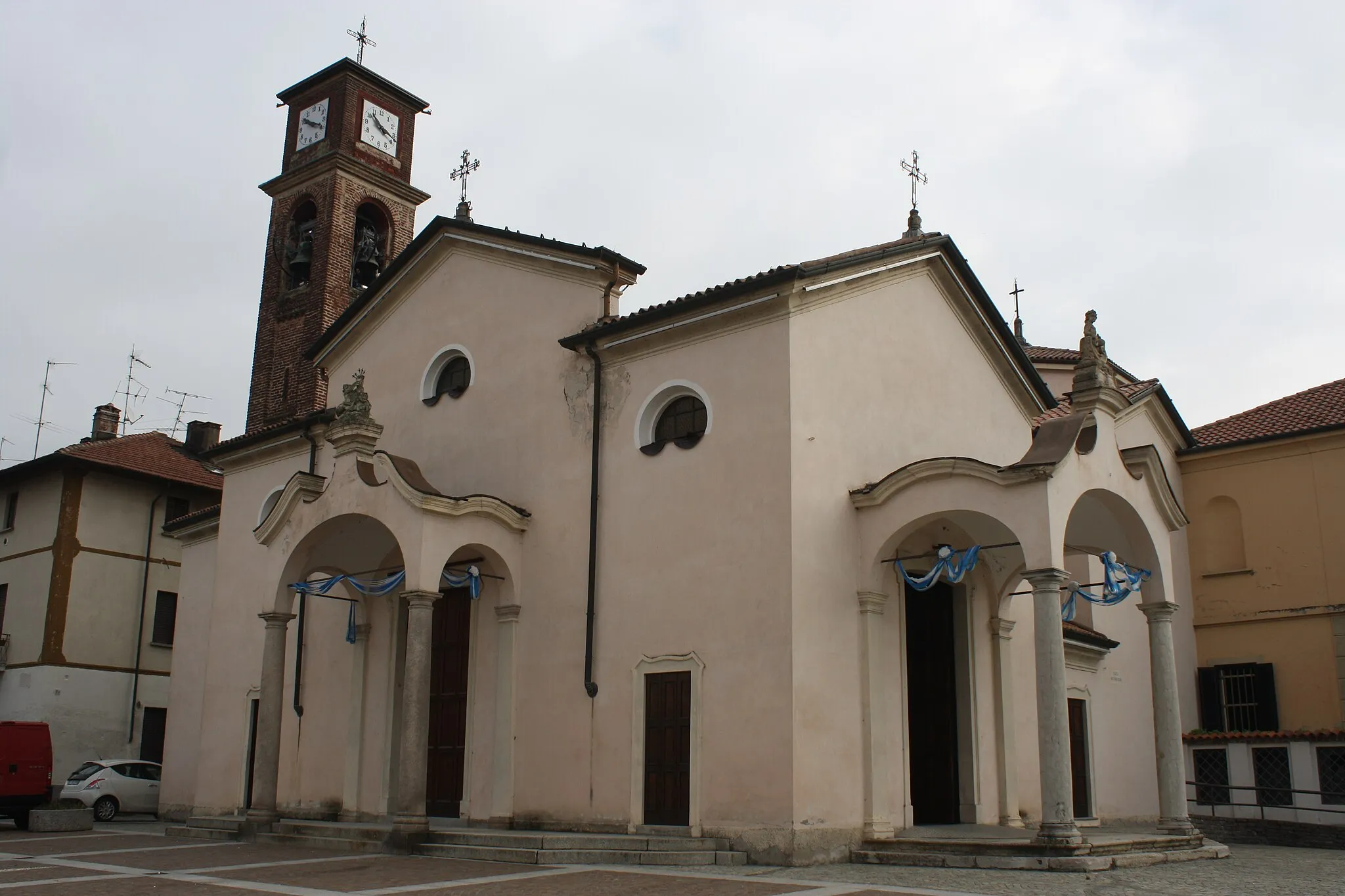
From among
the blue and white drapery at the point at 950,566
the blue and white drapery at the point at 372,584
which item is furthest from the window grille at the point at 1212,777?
the blue and white drapery at the point at 372,584

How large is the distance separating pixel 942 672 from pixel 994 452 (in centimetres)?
347

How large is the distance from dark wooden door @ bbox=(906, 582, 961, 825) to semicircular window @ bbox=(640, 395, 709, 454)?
12.1 feet

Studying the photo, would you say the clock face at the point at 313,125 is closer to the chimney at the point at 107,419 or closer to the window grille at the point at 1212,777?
the chimney at the point at 107,419

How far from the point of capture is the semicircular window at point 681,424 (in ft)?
49.9

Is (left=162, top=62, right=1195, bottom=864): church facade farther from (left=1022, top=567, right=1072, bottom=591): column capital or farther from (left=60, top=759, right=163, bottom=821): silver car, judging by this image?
(left=60, top=759, right=163, bottom=821): silver car

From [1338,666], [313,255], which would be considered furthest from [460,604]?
[1338,666]

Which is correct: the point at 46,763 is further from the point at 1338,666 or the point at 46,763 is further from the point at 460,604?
the point at 1338,666

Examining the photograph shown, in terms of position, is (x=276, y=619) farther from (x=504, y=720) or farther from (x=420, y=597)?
(x=504, y=720)

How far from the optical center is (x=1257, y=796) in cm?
2025

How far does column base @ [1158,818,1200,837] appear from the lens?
46.6 feet

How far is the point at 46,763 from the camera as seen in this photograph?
20594 mm

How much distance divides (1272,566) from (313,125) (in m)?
22.6

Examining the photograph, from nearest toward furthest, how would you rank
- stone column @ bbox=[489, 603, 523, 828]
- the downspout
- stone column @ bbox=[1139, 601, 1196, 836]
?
stone column @ bbox=[1139, 601, 1196, 836] < stone column @ bbox=[489, 603, 523, 828] < the downspout

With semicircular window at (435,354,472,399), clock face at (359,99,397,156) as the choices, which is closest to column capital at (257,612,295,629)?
semicircular window at (435,354,472,399)
